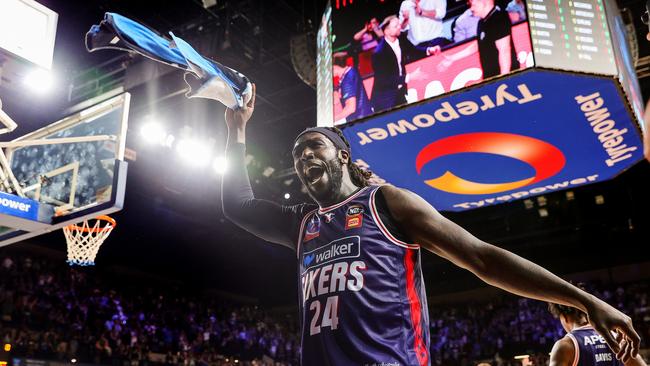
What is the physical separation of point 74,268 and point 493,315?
11.7 m

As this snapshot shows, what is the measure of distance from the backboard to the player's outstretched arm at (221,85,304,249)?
362cm

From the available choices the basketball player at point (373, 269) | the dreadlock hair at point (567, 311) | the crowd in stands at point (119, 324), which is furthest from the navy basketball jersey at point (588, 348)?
the crowd in stands at point (119, 324)

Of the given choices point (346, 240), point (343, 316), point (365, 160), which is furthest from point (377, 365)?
point (365, 160)

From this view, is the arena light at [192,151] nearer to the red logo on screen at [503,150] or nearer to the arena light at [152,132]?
the arena light at [152,132]

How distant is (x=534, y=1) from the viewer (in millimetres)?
4691

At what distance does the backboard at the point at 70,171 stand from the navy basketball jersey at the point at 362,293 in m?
4.37

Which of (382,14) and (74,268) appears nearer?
(382,14)

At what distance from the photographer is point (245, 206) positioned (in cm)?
262

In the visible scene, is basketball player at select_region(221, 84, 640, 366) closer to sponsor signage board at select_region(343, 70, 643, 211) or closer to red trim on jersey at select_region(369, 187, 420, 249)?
red trim on jersey at select_region(369, 187, 420, 249)

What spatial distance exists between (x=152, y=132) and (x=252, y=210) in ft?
28.9

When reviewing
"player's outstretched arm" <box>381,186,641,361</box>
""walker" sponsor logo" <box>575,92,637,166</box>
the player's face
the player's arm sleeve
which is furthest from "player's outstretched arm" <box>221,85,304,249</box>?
""walker" sponsor logo" <box>575,92,637,166</box>

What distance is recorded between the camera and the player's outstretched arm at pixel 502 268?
1.72 m

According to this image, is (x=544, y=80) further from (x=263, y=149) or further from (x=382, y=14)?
(x=263, y=149)

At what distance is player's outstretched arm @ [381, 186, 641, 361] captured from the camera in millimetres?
1725
